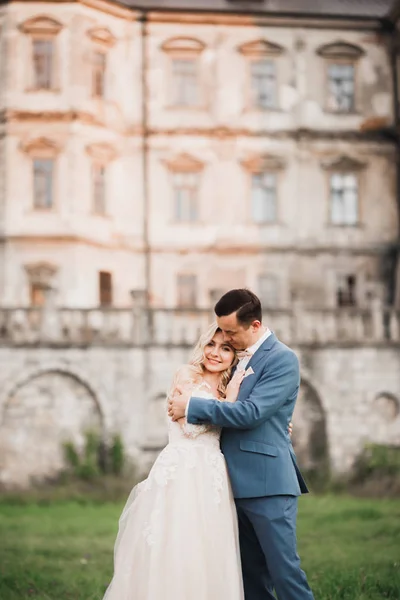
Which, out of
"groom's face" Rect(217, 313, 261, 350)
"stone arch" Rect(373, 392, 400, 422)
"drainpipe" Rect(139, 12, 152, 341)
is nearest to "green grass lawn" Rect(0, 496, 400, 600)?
"groom's face" Rect(217, 313, 261, 350)

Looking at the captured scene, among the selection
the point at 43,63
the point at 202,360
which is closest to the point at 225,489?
the point at 202,360

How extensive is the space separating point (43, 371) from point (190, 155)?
1011 centimetres

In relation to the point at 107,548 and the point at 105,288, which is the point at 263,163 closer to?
the point at 105,288

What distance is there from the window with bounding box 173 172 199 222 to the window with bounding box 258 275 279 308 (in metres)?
2.78

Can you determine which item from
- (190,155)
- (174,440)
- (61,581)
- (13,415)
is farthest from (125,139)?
(174,440)

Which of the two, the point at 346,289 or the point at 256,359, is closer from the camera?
the point at 256,359

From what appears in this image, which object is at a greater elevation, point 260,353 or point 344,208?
point 344,208

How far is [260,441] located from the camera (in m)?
6.46

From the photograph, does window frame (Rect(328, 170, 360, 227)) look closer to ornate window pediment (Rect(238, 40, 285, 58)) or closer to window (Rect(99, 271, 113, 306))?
ornate window pediment (Rect(238, 40, 285, 58))

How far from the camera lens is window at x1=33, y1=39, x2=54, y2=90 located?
28.1 m

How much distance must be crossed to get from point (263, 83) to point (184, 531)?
82.5 ft

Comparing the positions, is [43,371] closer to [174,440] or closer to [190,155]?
[190,155]

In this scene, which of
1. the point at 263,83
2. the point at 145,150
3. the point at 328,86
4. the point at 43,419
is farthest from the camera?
the point at 328,86

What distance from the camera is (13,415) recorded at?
72.3 ft
